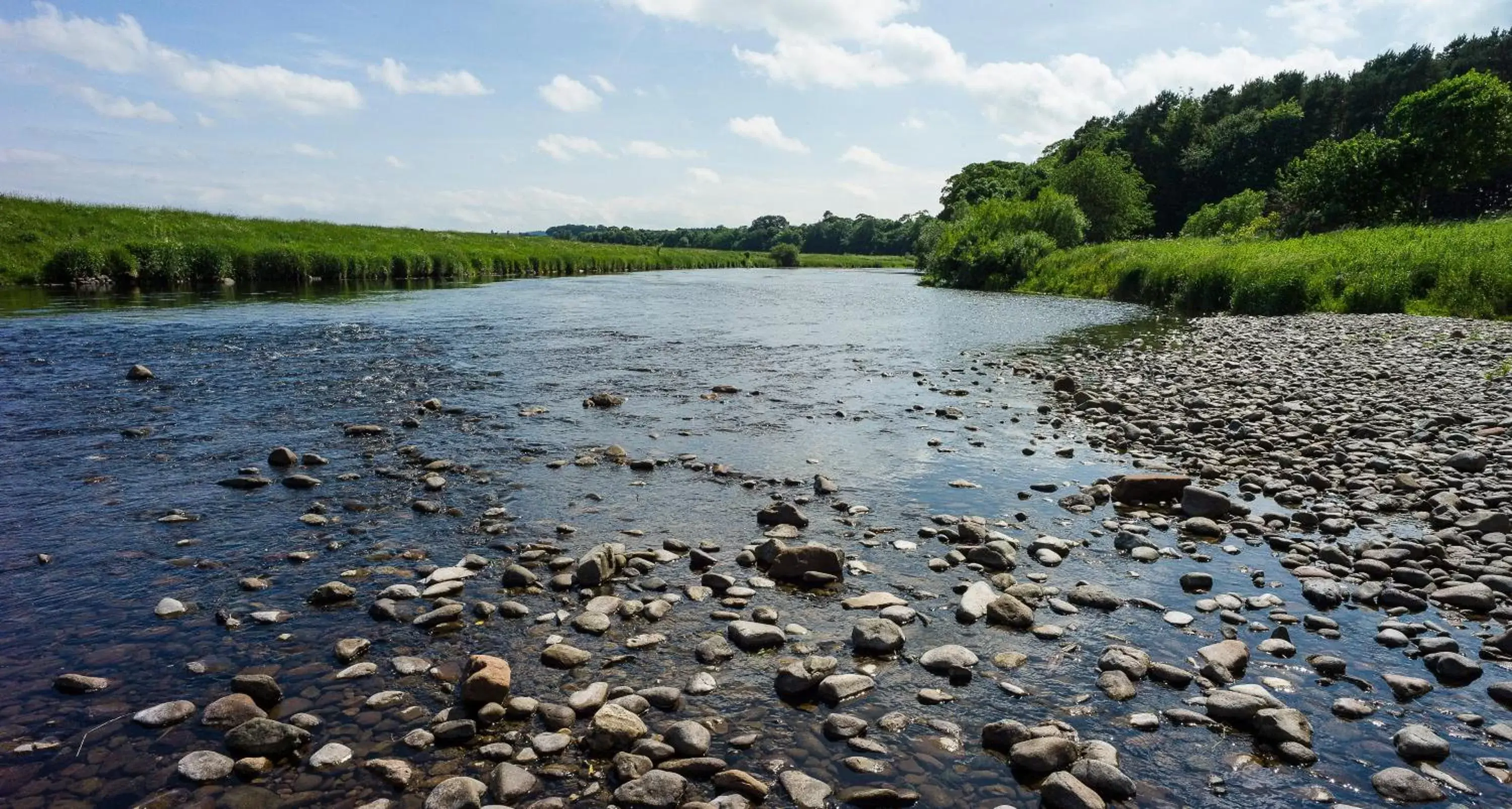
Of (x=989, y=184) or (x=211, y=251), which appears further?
(x=989, y=184)

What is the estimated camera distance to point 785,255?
18088cm

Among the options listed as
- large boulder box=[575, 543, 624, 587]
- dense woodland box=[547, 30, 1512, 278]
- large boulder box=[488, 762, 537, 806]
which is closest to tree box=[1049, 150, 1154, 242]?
dense woodland box=[547, 30, 1512, 278]

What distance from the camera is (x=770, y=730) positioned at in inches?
217

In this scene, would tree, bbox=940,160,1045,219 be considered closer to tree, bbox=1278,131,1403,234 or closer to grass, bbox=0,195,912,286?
tree, bbox=1278,131,1403,234

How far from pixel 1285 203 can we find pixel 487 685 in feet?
321

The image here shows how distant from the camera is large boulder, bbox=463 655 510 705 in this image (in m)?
5.66

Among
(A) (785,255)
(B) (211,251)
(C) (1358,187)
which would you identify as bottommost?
(B) (211,251)

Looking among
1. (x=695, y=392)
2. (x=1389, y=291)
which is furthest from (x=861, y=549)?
(x=1389, y=291)

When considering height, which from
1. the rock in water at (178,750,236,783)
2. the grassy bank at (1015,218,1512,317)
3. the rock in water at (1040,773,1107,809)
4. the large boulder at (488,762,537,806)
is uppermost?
the grassy bank at (1015,218,1512,317)

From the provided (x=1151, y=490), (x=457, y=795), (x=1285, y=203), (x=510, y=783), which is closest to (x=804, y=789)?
(x=510, y=783)

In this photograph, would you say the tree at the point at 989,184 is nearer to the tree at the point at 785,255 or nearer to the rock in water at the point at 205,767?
the tree at the point at 785,255

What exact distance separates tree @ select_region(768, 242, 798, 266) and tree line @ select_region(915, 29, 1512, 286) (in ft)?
126

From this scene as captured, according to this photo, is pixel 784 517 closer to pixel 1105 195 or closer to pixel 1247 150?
pixel 1105 195

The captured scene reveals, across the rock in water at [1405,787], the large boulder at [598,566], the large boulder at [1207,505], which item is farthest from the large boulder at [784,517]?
the rock in water at [1405,787]
